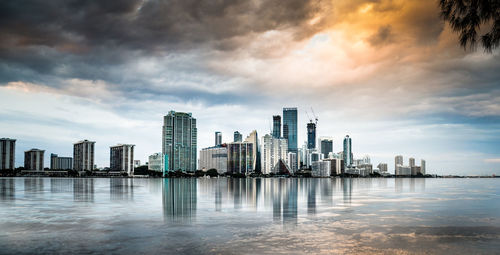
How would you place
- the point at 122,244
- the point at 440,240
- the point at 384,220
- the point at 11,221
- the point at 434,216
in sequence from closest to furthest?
the point at 122,244 → the point at 440,240 → the point at 11,221 → the point at 384,220 → the point at 434,216

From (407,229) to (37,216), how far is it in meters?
36.9

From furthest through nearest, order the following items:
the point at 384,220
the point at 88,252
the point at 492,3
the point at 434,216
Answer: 1. the point at 434,216
2. the point at 384,220
3. the point at 88,252
4. the point at 492,3

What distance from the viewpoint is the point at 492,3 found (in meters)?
15.6

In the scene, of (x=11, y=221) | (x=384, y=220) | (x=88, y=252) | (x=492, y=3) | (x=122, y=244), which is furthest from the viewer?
(x=384, y=220)

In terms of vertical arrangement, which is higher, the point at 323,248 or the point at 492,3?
the point at 492,3

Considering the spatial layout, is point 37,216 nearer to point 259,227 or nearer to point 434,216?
point 259,227

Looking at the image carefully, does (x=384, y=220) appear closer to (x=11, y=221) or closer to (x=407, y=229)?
(x=407, y=229)

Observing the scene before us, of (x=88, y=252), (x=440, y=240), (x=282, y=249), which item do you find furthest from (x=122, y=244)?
(x=440, y=240)

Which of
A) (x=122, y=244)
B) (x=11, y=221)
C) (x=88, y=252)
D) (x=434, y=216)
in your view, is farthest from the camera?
(x=434, y=216)

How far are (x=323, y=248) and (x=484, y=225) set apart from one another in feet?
71.8

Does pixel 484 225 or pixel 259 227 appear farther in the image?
pixel 484 225

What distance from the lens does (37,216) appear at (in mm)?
41656

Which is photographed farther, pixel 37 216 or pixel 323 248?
pixel 37 216

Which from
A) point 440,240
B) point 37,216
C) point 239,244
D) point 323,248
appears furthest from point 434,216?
point 37,216
